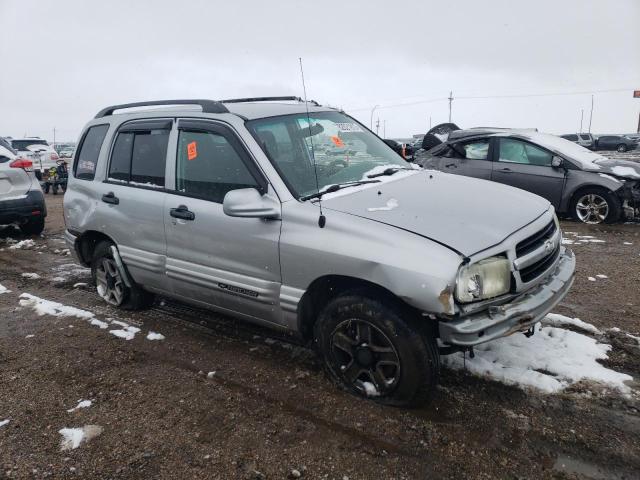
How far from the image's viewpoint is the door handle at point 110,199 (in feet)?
14.1

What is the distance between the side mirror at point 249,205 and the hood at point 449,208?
0.35 m

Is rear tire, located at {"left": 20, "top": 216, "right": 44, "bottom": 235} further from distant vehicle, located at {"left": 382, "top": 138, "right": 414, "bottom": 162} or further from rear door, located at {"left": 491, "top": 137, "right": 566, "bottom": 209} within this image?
rear door, located at {"left": 491, "top": 137, "right": 566, "bottom": 209}

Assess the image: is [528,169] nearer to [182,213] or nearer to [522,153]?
[522,153]

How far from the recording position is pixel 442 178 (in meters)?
3.86

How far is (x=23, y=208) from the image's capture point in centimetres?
789

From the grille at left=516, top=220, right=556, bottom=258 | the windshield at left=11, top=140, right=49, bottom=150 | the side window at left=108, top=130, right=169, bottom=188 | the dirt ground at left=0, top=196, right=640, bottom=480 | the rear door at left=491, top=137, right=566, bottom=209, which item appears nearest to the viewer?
the dirt ground at left=0, top=196, right=640, bottom=480

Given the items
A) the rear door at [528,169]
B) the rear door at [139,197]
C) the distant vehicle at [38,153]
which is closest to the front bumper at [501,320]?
the rear door at [139,197]

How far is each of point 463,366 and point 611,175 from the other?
20.0 ft

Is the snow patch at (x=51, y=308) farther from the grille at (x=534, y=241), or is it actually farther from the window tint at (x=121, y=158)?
the grille at (x=534, y=241)

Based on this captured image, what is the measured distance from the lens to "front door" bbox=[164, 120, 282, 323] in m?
3.28

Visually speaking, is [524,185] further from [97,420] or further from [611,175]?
[97,420]

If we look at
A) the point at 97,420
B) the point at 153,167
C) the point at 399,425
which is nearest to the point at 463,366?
the point at 399,425

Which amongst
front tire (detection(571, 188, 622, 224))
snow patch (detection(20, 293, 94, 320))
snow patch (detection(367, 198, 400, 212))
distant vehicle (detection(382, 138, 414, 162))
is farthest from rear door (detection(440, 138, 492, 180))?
snow patch (detection(20, 293, 94, 320))

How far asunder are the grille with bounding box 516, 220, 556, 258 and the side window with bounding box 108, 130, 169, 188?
275 centimetres
